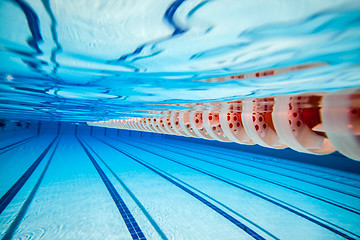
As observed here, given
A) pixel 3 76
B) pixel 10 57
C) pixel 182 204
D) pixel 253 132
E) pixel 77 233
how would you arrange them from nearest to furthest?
1. pixel 10 57
2. pixel 3 76
3. pixel 253 132
4. pixel 77 233
5. pixel 182 204

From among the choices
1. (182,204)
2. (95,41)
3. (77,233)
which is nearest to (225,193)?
(182,204)

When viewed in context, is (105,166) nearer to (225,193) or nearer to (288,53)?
(225,193)

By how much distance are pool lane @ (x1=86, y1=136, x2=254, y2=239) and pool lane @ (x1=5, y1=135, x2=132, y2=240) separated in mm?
563

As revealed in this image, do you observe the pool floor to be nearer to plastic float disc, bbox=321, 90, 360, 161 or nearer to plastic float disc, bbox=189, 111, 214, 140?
plastic float disc, bbox=189, 111, 214, 140

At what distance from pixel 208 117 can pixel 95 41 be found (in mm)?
2227

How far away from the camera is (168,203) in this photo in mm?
3658

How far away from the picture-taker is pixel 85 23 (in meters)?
0.82

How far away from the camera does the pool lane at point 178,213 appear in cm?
278

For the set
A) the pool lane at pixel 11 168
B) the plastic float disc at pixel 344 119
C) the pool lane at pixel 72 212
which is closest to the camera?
the plastic float disc at pixel 344 119

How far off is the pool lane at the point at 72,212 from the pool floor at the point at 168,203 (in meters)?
0.01

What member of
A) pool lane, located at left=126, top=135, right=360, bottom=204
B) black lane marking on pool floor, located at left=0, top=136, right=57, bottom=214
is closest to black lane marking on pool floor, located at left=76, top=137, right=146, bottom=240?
black lane marking on pool floor, located at left=0, top=136, right=57, bottom=214

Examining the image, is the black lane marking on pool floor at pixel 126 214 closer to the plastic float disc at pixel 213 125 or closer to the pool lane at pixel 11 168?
the plastic float disc at pixel 213 125

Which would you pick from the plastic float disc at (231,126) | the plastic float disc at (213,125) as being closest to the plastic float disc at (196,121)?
the plastic float disc at (213,125)

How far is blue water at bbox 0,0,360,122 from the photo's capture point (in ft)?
2.31
